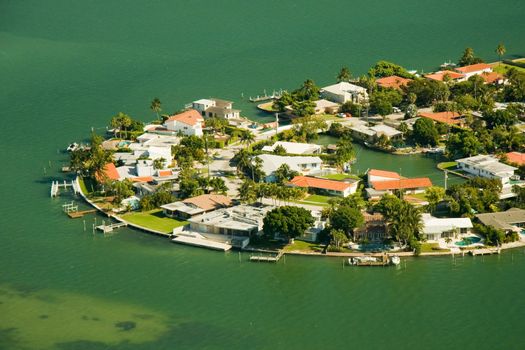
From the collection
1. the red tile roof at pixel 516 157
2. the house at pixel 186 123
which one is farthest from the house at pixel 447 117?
the house at pixel 186 123

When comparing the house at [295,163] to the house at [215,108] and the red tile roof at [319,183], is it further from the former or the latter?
the house at [215,108]

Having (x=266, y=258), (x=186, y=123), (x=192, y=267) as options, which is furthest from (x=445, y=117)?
(x=192, y=267)

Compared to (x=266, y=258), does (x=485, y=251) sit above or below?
above

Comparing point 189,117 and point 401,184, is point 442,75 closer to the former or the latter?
point 189,117

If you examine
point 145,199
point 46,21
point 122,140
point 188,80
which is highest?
point 46,21

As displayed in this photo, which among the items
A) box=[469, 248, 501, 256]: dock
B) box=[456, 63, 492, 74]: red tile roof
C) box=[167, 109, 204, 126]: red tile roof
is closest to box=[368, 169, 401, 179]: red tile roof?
box=[469, 248, 501, 256]: dock

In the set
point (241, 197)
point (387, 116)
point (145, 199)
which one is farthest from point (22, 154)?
point (387, 116)

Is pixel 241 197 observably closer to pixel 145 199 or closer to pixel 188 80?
pixel 145 199
